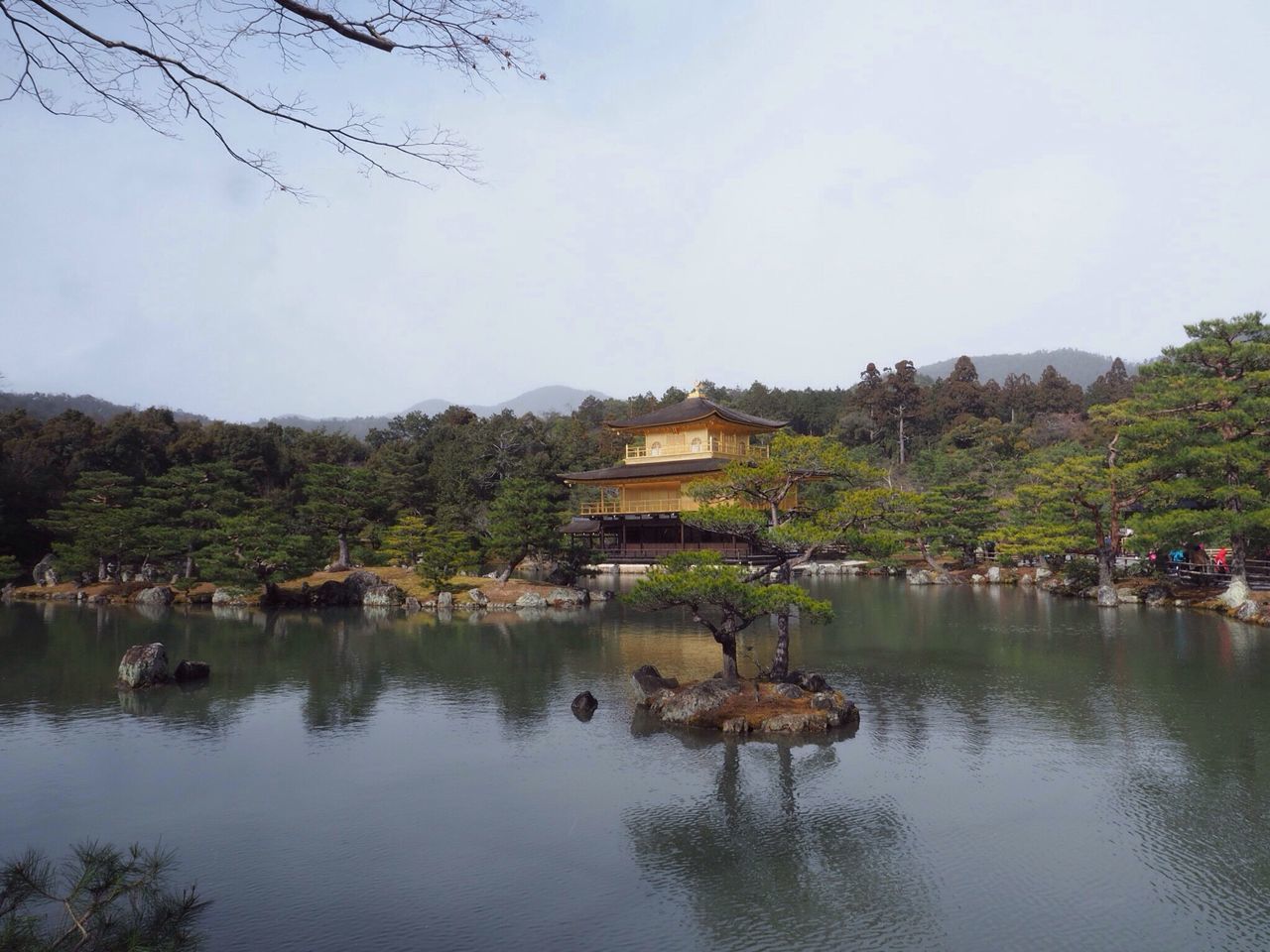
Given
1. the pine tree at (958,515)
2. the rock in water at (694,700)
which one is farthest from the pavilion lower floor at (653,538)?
the rock in water at (694,700)

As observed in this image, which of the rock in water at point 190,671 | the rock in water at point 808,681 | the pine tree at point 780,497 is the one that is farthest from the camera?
the rock in water at point 190,671

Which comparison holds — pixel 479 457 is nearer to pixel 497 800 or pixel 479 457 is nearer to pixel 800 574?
pixel 800 574

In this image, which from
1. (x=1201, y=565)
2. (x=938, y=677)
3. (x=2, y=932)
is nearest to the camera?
(x=2, y=932)

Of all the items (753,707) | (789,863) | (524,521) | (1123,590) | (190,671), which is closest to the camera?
(789,863)

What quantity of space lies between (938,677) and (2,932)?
14.9 meters

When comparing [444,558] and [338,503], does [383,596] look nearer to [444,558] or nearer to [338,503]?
[444,558]

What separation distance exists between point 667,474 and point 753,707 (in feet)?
55.8

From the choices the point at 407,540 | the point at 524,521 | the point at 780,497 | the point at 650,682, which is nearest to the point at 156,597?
the point at 407,540

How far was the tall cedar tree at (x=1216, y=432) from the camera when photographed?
22.8 m

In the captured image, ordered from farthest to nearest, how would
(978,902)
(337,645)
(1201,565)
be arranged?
1. (1201,565)
2. (337,645)
3. (978,902)

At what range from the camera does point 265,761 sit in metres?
11.1

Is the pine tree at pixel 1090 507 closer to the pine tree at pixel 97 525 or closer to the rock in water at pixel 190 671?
the rock in water at pixel 190 671

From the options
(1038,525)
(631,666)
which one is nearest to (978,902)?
(631,666)

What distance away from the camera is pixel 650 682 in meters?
14.1
